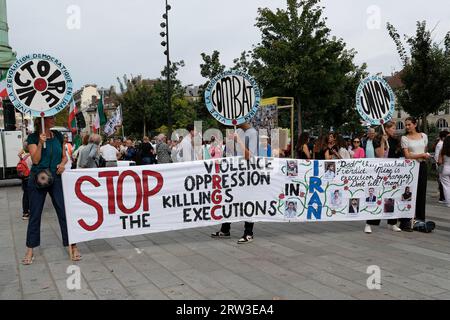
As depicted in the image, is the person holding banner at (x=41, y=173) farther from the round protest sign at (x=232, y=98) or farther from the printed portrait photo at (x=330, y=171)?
the printed portrait photo at (x=330, y=171)

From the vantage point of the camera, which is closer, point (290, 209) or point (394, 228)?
point (290, 209)

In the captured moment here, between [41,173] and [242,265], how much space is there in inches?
109

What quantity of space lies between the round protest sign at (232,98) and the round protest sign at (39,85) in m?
2.12

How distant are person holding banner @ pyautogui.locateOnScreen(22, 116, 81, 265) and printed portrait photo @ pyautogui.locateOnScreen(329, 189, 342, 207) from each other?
3861 mm

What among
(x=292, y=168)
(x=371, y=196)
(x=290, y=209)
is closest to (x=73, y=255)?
(x=290, y=209)

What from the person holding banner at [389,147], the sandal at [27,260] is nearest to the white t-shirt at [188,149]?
the person holding banner at [389,147]

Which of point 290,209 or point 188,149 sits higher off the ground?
point 188,149

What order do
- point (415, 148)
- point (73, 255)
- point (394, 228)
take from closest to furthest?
point (73, 255) → point (415, 148) → point (394, 228)

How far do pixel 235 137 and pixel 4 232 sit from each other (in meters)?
4.52

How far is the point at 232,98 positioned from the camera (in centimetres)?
682

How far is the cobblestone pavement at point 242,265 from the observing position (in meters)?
4.39

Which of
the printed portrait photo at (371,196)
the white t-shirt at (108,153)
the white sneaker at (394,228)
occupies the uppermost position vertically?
the white t-shirt at (108,153)

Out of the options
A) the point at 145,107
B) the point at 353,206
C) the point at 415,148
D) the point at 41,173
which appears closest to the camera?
the point at 41,173

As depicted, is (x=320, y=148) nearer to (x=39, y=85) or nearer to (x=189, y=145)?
(x=189, y=145)
